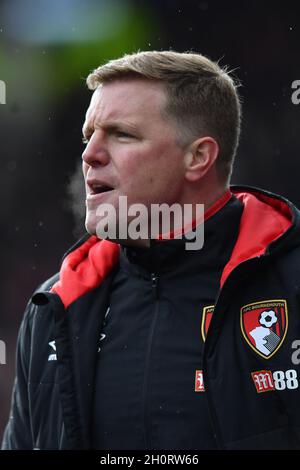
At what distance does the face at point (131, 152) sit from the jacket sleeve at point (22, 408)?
1.19ft

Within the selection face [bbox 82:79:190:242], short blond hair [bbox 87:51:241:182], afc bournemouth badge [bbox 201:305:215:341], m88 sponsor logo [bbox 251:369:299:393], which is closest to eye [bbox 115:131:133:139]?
face [bbox 82:79:190:242]

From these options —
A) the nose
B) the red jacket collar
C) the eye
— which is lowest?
the red jacket collar

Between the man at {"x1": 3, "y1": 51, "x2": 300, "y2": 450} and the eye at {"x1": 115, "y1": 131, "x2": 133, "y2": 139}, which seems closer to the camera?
the man at {"x1": 3, "y1": 51, "x2": 300, "y2": 450}

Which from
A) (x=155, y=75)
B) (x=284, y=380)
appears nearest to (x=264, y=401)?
(x=284, y=380)

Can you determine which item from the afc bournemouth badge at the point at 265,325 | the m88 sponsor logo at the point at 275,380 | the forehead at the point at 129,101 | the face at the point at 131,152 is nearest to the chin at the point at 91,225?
the face at the point at 131,152

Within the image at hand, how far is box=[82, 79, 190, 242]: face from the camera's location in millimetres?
1944

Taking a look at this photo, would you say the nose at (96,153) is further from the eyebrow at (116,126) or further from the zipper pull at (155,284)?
the zipper pull at (155,284)

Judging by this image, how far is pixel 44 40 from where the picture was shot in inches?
203

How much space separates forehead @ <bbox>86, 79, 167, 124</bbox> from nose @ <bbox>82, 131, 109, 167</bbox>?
0.05 metres

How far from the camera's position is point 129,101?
77.5 inches

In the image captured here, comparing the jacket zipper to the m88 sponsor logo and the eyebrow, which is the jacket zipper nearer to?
the m88 sponsor logo

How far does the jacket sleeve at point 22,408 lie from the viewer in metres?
2.04

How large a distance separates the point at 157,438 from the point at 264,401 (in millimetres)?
256
